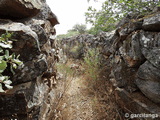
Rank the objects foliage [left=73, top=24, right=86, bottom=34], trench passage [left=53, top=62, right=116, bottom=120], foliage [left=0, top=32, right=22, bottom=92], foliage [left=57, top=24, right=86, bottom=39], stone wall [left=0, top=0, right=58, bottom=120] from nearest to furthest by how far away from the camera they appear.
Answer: foliage [left=0, top=32, right=22, bottom=92], stone wall [left=0, top=0, right=58, bottom=120], trench passage [left=53, top=62, right=116, bottom=120], foliage [left=57, top=24, right=86, bottom=39], foliage [left=73, top=24, right=86, bottom=34]

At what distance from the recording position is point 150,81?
186 cm

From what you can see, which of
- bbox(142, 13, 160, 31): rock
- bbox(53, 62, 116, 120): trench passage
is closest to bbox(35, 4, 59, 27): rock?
bbox(53, 62, 116, 120): trench passage

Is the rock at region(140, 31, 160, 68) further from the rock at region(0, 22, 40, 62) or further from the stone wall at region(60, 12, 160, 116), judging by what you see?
the rock at region(0, 22, 40, 62)

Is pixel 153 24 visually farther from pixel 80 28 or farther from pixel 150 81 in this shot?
pixel 80 28

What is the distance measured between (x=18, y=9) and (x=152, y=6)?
400 cm

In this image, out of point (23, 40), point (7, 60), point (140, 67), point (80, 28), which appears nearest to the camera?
point (7, 60)

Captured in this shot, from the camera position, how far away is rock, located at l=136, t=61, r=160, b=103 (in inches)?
68.7

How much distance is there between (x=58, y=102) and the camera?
2.82 m

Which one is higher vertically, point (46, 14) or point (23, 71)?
point (46, 14)

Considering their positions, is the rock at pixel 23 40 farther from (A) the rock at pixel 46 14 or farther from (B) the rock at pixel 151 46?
(B) the rock at pixel 151 46

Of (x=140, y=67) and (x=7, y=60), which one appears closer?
(x=7, y=60)

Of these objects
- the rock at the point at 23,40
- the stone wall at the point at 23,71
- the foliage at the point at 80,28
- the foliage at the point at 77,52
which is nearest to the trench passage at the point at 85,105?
the stone wall at the point at 23,71

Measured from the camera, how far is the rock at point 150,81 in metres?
1.74

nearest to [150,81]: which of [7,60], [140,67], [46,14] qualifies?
[140,67]
